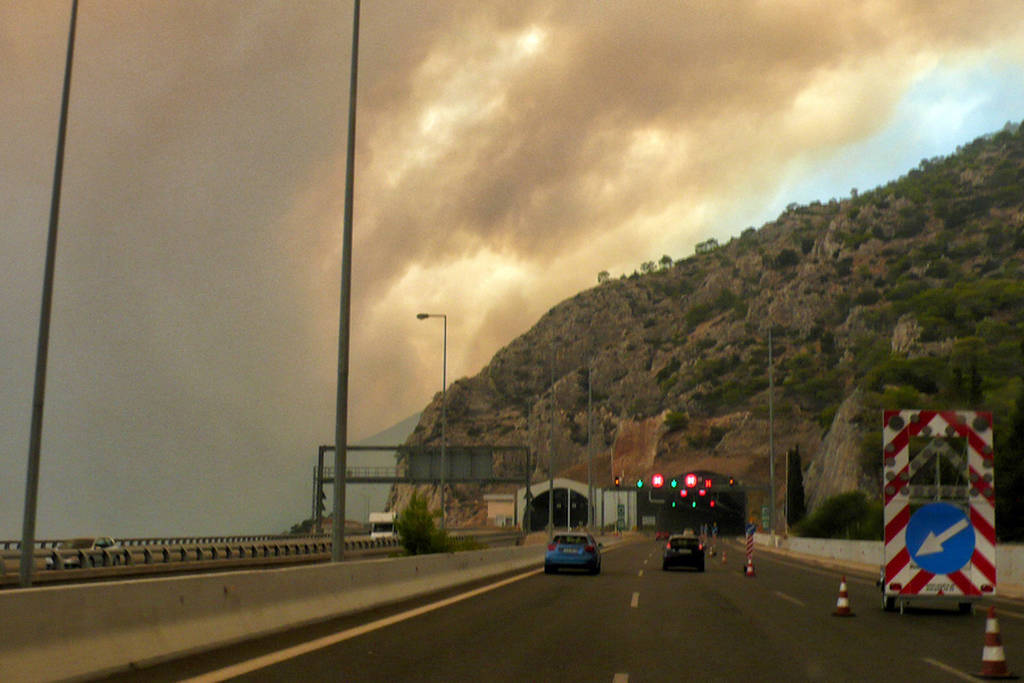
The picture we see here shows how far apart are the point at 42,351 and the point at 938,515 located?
17.4 m

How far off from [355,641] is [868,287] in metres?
171

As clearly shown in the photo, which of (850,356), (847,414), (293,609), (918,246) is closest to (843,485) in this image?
(847,414)

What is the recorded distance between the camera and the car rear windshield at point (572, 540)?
3253 centimetres

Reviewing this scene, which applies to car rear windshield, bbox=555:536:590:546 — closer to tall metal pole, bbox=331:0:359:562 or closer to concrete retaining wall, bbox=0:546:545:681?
tall metal pole, bbox=331:0:359:562

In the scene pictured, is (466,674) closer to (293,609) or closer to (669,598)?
(293,609)

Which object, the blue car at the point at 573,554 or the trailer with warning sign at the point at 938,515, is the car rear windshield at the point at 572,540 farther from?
the trailer with warning sign at the point at 938,515

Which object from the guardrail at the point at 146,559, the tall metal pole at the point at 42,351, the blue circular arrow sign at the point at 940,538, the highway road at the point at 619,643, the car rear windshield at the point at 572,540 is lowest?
the guardrail at the point at 146,559

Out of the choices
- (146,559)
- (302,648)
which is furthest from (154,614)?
(146,559)

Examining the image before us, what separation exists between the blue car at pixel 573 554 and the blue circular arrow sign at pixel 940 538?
46.9 feet

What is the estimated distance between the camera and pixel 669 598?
22.1 metres

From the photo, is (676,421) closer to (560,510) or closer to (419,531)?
(560,510)

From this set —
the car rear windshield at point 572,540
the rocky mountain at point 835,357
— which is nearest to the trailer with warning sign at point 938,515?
the car rear windshield at point 572,540

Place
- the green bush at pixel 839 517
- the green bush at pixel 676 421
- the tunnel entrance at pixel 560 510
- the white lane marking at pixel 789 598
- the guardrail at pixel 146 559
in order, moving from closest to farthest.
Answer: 1. the white lane marking at pixel 789 598
2. the guardrail at pixel 146 559
3. the green bush at pixel 839 517
4. the tunnel entrance at pixel 560 510
5. the green bush at pixel 676 421

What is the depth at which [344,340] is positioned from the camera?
787 inches
